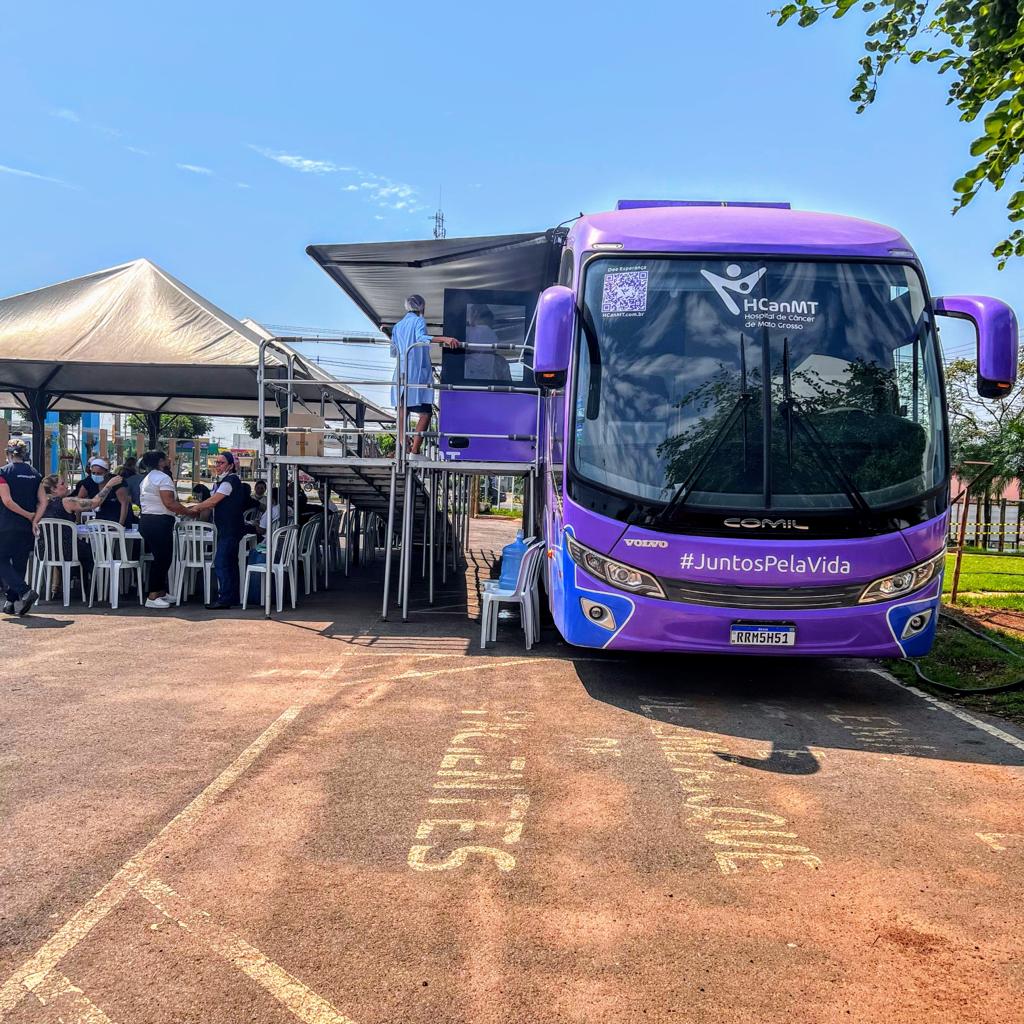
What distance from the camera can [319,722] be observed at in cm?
605

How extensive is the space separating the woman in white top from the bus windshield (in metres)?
6.18

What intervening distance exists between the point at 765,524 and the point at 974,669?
3.17 meters

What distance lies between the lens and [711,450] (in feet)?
21.9

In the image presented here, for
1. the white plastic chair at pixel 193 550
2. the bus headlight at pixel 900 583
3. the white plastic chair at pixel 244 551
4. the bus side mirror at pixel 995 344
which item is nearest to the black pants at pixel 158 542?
the white plastic chair at pixel 193 550

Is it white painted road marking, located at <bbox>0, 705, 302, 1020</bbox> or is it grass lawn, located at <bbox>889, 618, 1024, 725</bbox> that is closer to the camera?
white painted road marking, located at <bbox>0, 705, 302, 1020</bbox>

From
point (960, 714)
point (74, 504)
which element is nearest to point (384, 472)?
point (74, 504)

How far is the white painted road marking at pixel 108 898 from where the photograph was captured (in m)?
2.89

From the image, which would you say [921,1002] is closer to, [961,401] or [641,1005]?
[641,1005]

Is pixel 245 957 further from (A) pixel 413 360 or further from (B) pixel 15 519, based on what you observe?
(B) pixel 15 519

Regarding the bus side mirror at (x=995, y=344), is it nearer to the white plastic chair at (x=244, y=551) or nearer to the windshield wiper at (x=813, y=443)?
the windshield wiper at (x=813, y=443)

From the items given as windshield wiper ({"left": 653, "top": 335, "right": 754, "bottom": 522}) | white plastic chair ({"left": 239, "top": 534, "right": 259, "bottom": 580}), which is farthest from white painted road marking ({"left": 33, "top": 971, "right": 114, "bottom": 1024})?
white plastic chair ({"left": 239, "top": 534, "right": 259, "bottom": 580})

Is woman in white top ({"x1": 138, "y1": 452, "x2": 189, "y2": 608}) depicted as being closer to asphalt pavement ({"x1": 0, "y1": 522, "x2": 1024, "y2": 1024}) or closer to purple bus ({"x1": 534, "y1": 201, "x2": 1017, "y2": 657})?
asphalt pavement ({"x1": 0, "y1": 522, "x2": 1024, "y2": 1024})

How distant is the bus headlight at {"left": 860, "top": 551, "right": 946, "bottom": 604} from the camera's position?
651 centimetres

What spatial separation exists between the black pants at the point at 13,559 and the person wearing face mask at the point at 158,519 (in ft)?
4.10
